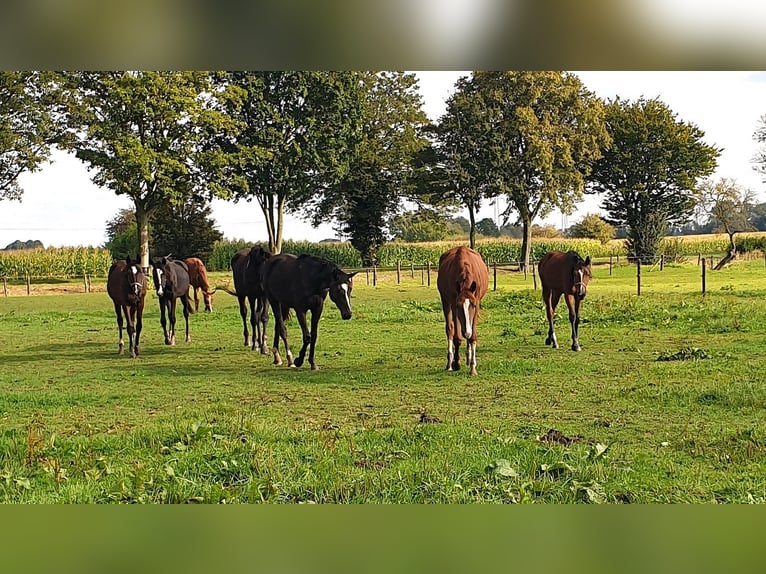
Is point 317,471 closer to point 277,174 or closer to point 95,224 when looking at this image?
point 277,174

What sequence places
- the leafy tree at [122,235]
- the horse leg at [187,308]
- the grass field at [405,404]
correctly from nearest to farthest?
the grass field at [405,404] < the leafy tree at [122,235] < the horse leg at [187,308]

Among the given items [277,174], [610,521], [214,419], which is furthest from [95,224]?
[610,521]

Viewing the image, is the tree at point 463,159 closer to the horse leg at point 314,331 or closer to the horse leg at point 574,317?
the horse leg at point 574,317

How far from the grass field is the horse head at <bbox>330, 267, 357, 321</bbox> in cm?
24

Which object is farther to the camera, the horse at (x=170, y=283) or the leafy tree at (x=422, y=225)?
the horse at (x=170, y=283)

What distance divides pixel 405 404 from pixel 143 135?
3.21 meters

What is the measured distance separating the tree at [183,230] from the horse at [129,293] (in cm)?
26

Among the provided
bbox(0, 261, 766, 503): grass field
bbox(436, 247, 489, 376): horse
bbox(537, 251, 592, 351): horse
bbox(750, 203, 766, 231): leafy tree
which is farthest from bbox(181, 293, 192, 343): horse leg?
Answer: bbox(750, 203, 766, 231): leafy tree

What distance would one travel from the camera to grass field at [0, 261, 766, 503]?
3764 millimetres

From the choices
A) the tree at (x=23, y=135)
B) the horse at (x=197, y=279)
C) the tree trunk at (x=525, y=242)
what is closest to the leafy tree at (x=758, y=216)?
the tree trunk at (x=525, y=242)

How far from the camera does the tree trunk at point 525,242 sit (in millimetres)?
6262

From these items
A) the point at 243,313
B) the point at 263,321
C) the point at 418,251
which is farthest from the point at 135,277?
the point at 418,251
